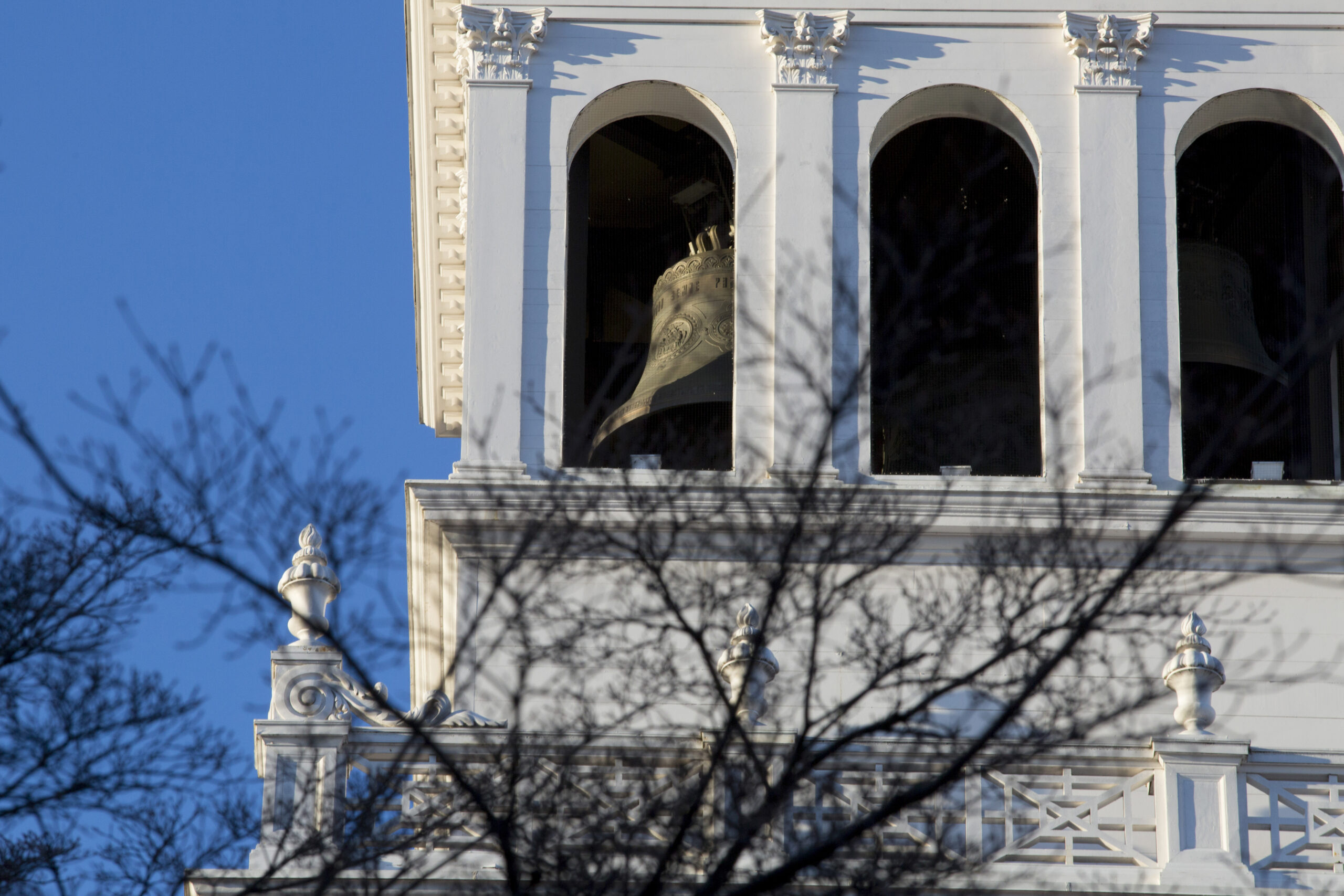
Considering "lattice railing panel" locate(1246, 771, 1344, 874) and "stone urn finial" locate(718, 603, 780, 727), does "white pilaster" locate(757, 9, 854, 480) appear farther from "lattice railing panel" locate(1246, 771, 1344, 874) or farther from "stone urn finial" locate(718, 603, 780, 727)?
"lattice railing panel" locate(1246, 771, 1344, 874)

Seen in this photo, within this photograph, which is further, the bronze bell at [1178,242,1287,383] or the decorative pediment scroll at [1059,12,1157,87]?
the decorative pediment scroll at [1059,12,1157,87]

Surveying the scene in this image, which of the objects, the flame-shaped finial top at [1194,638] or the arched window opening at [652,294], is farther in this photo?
the arched window opening at [652,294]

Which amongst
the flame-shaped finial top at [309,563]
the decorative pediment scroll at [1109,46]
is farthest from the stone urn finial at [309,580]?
the decorative pediment scroll at [1109,46]

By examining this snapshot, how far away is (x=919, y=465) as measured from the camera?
30.2 m

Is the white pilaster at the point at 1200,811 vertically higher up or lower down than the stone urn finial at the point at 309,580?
lower down

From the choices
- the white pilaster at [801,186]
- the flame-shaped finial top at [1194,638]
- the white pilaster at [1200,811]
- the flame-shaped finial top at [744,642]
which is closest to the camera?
the flame-shaped finial top at [744,642]

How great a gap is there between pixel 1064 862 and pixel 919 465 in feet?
29.6

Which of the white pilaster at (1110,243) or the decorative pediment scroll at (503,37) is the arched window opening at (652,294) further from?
the white pilaster at (1110,243)

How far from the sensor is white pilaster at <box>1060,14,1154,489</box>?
92.5ft

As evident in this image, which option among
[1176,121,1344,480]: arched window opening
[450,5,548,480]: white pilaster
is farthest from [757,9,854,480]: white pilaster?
[1176,121,1344,480]: arched window opening

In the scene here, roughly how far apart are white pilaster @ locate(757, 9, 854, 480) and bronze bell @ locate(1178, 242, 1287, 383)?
→ 142 inches

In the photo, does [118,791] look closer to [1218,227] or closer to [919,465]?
[919,465]

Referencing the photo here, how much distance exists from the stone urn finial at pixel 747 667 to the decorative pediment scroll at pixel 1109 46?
391 inches

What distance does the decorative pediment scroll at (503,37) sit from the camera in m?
30.1
